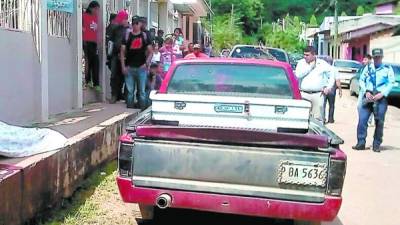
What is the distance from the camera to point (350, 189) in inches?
317

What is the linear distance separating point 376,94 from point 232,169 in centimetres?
665

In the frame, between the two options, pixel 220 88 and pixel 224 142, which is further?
pixel 220 88

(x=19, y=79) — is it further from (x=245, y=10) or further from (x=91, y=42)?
(x=245, y=10)

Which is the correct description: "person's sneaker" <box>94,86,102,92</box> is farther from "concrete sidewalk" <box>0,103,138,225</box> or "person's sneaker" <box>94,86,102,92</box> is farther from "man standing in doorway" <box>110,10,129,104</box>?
"concrete sidewalk" <box>0,103,138,225</box>

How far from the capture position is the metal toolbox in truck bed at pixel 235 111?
20.4 ft

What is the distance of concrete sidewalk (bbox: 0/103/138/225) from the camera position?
493cm

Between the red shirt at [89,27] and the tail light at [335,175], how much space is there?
768cm

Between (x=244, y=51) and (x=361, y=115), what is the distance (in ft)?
30.3

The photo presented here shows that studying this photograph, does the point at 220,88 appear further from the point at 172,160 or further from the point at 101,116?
the point at 101,116

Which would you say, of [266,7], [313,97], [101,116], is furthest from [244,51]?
[266,7]

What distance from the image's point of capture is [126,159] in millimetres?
5289

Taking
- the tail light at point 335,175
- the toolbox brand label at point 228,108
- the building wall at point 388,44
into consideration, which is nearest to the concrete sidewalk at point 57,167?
the toolbox brand label at point 228,108

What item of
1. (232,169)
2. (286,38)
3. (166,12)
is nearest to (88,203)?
(232,169)

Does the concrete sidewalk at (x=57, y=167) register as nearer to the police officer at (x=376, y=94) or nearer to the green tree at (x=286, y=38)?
the police officer at (x=376, y=94)
